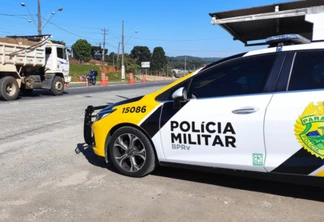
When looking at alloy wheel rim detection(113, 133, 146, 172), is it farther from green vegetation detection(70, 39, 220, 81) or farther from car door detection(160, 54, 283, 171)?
green vegetation detection(70, 39, 220, 81)

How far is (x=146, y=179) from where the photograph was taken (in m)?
4.27

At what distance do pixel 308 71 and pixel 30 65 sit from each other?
14641 mm

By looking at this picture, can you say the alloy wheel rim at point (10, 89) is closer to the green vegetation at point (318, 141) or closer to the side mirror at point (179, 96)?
the side mirror at point (179, 96)

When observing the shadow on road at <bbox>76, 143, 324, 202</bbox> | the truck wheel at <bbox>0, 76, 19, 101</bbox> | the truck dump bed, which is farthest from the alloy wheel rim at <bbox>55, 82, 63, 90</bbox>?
the shadow on road at <bbox>76, 143, 324, 202</bbox>

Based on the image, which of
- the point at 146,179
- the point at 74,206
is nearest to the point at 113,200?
the point at 74,206

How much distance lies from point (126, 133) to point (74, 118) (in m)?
5.33

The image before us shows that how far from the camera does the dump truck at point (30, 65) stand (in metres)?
14.3

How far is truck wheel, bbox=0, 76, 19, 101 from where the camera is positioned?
1398 centimetres

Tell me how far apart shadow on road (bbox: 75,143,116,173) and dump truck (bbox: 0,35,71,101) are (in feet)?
31.5

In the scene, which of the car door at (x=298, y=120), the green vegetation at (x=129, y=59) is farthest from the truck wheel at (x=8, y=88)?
the green vegetation at (x=129, y=59)

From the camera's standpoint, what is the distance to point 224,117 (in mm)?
3555

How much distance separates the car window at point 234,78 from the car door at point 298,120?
227 mm

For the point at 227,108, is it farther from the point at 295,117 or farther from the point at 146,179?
the point at 146,179

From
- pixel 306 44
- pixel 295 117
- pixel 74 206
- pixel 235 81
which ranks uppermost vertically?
pixel 306 44
